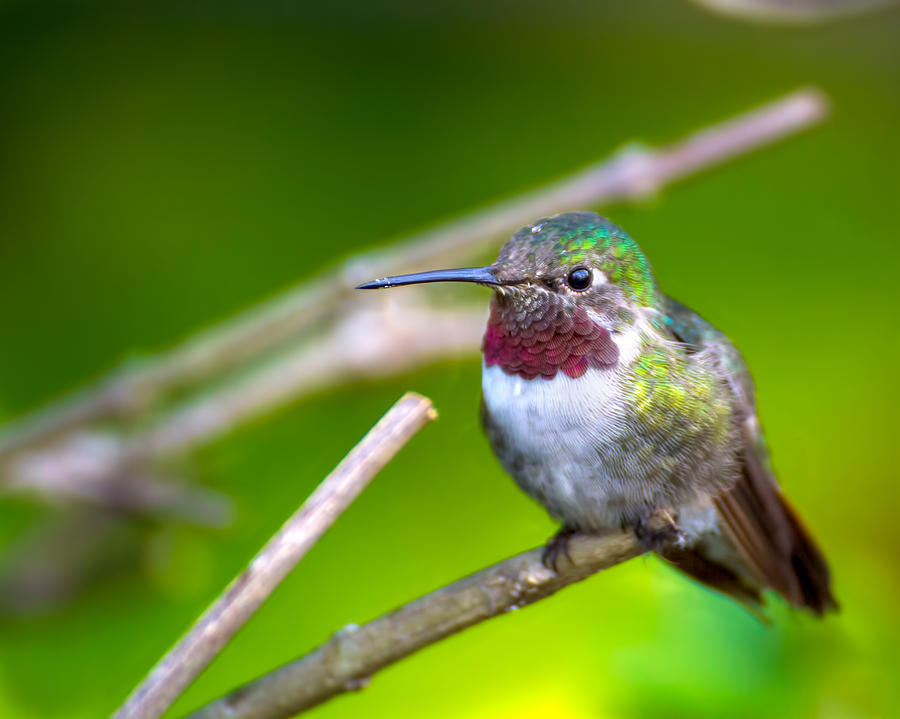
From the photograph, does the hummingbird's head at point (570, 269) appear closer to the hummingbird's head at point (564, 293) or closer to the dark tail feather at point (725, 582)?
the hummingbird's head at point (564, 293)

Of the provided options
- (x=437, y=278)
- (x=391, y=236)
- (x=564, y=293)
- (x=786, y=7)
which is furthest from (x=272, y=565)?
(x=391, y=236)

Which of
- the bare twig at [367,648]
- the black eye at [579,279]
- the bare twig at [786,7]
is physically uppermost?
Result: the bare twig at [786,7]

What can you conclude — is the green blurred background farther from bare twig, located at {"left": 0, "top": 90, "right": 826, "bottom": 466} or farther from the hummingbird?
the hummingbird

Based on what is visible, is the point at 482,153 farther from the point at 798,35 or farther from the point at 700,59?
the point at 798,35

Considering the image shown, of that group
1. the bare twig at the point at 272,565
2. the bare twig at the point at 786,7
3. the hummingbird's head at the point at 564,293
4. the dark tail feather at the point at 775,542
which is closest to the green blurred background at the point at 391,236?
A: the bare twig at the point at 786,7

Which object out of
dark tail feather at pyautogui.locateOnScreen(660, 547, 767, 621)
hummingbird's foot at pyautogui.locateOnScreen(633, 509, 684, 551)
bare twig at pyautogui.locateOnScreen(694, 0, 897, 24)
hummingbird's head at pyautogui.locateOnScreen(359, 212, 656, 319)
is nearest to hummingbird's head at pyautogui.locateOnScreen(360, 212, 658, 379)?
hummingbird's head at pyautogui.locateOnScreen(359, 212, 656, 319)

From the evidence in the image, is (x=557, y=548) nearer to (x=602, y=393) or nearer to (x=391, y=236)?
(x=602, y=393)
